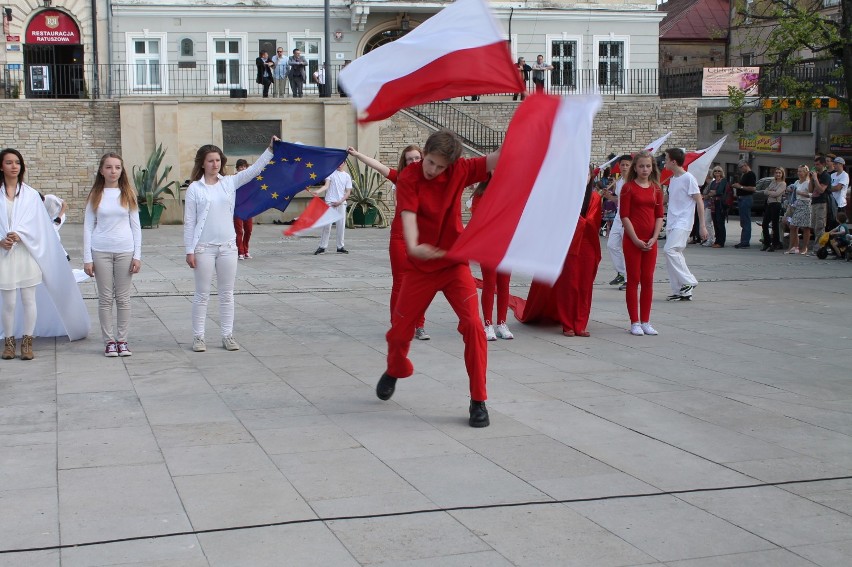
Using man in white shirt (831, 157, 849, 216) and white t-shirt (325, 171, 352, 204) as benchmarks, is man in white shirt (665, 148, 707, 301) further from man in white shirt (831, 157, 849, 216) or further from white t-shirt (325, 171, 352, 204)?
man in white shirt (831, 157, 849, 216)

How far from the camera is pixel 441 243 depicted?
22.7ft

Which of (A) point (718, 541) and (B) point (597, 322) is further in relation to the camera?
(B) point (597, 322)

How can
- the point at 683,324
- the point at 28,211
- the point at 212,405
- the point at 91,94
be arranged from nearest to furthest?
1. the point at 212,405
2. the point at 28,211
3. the point at 683,324
4. the point at 91,94

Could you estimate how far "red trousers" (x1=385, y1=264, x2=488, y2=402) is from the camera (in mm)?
6844

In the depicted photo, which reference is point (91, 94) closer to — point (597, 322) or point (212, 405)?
point (597, 322)

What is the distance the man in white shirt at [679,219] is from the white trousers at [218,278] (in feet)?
19.0

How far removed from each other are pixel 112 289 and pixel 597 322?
4.99m

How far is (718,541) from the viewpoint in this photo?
479cm

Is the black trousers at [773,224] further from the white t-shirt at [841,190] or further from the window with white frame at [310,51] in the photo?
the window with white frame at [310,51]

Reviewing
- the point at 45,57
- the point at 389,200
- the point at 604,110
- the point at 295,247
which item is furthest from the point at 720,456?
Answer: the point at 45,57

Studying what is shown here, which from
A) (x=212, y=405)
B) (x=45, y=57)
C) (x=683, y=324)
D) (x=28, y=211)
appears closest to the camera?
(x=212, y=405)

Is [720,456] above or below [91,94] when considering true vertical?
below

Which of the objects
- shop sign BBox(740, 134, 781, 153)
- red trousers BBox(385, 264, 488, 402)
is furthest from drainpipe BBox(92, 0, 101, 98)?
red trousers BBox(385, 264, 488, 402)

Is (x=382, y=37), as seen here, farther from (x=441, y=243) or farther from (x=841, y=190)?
(x=441, y=243)
